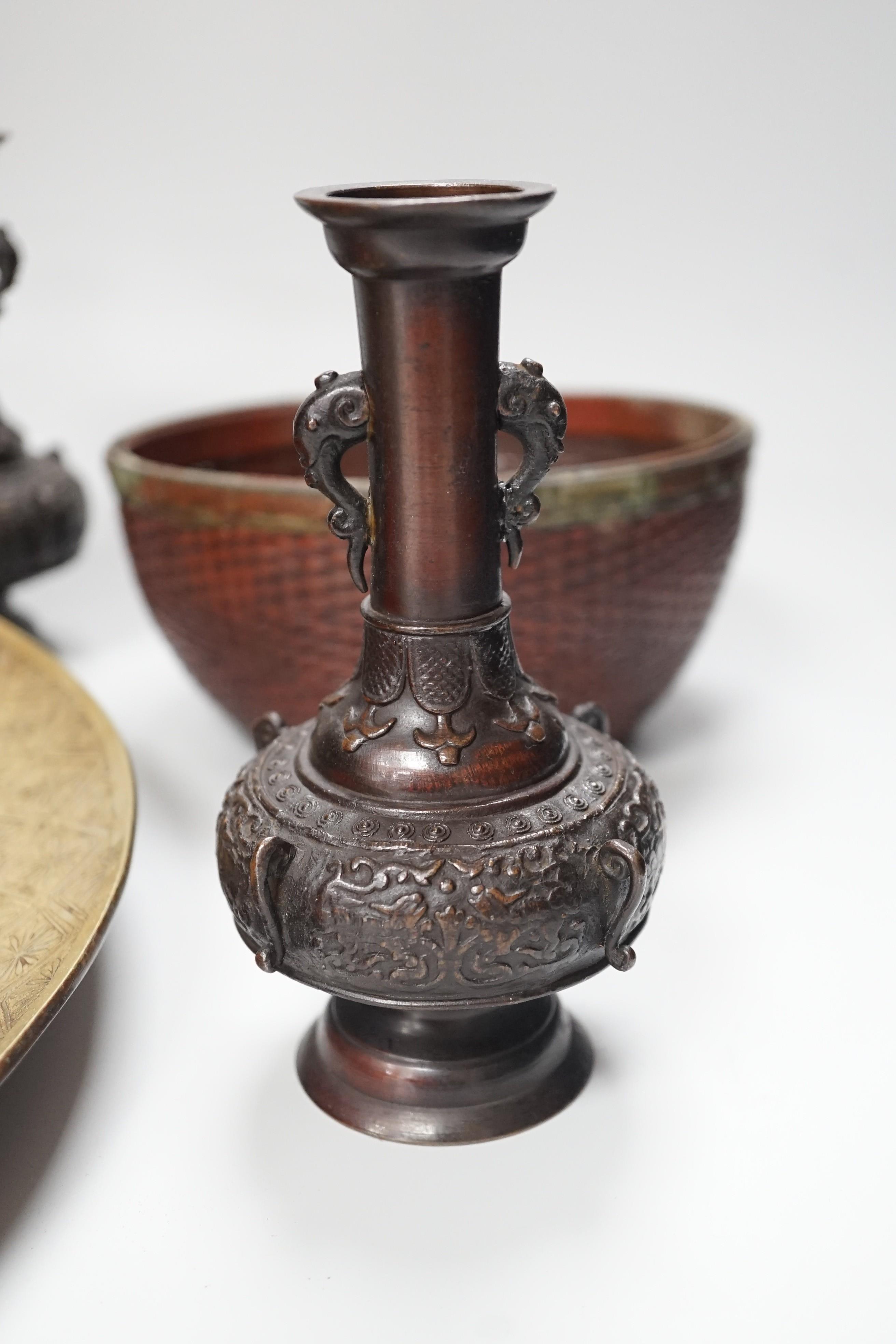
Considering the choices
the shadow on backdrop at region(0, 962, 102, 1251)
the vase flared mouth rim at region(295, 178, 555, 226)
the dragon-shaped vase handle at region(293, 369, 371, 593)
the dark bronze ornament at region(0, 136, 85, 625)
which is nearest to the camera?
the vase flared mouth rim at region(295, 178, 555, 226)

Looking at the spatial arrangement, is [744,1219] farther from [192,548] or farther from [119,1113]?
[192,548]

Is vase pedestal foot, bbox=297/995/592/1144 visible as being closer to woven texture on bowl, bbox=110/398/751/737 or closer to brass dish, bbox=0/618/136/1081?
brass dish, bbox=0/618/136/1081

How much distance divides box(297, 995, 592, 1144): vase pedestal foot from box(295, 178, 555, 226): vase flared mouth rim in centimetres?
70

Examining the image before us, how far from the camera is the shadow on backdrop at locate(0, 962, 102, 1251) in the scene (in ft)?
4.35

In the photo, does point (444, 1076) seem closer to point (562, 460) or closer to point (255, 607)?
point (255, 607)

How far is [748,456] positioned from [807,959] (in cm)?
77

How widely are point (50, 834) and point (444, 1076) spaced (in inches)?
21.7

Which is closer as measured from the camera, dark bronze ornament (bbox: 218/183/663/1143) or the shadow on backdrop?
dark bronze ornament (bbox: 218/183/663/1143)

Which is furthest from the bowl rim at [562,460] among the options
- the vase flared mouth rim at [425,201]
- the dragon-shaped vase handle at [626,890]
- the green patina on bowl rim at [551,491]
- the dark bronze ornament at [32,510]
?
the dragon-shaped vase handle at [626,890]

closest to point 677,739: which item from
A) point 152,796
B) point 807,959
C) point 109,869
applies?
point 807,959

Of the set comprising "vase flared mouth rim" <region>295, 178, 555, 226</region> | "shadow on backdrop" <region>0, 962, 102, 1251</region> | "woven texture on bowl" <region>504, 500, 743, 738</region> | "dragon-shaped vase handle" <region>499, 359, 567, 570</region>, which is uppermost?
"vase flared mouth rim" <region>295, 178, 555, 226</region>

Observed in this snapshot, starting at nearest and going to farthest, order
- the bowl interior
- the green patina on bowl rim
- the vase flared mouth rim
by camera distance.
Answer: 1. the vase flared mouth rim
2. the green patina on bowl rim
3. the bowl interior

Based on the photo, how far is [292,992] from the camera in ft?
5.39

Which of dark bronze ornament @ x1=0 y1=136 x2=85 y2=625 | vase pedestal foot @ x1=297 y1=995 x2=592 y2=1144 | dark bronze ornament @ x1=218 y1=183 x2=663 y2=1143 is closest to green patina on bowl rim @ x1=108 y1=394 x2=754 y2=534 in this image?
dark bronze ornament @ x1=0 y1=136 x2=85 y2=625
